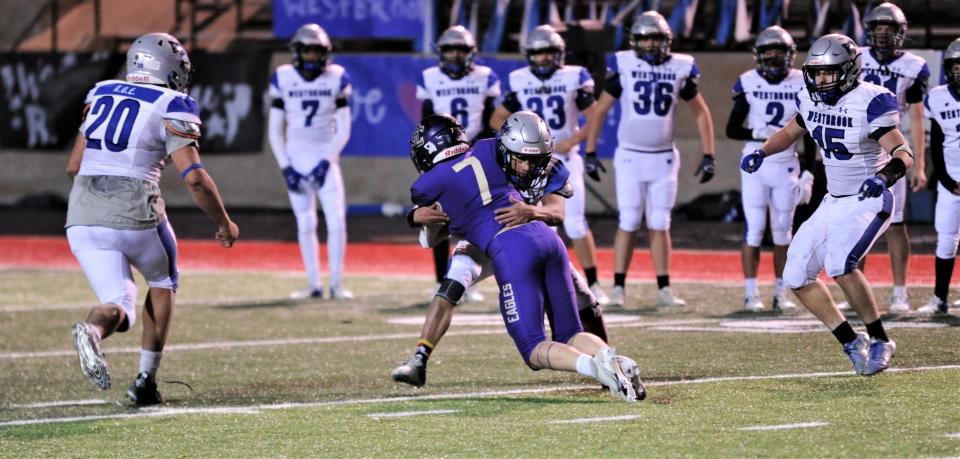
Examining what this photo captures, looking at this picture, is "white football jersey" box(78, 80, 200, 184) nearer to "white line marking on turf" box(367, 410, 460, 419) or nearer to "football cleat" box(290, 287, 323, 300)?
"white line marking on turf" box(367, 410, 460, 419)

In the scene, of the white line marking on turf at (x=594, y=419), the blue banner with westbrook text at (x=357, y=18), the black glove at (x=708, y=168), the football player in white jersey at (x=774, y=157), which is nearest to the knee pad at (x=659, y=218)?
the black glove at (x=708, y=168)

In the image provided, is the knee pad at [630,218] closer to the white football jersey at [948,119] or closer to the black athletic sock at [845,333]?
the white football jersey at [948,119]

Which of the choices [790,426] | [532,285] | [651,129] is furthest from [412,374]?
[651,129]

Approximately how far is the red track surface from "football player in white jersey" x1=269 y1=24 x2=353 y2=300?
1857 millimetres

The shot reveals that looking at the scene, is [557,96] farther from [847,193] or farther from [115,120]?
[115,120]

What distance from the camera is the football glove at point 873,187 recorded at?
7.16m

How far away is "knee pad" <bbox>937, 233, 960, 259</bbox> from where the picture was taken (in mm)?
9891

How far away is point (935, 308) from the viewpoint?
9938 millimetres

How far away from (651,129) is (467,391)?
3.88 metres

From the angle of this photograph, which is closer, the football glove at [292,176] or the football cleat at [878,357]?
the football cleat at [878,357]

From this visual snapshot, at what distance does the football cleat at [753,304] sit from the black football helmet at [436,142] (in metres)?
3.92

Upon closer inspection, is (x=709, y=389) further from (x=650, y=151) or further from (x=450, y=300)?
(x=650, y=151)

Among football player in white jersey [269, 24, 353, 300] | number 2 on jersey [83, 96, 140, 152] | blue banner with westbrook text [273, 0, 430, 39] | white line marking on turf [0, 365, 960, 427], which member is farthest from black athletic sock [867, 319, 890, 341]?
blue banner with westbrook text [273, 0, 430, 39]

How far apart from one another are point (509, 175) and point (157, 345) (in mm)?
1919
